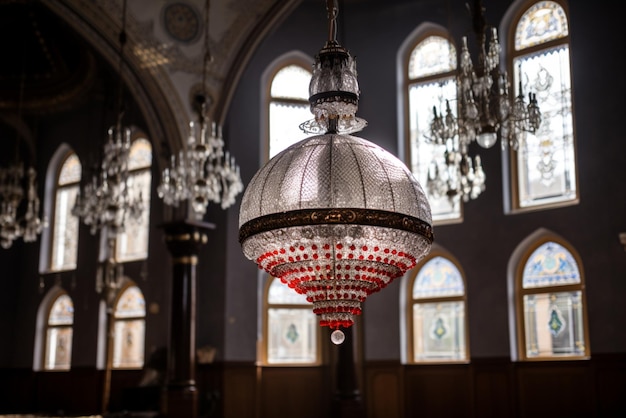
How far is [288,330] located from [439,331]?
240 centimetres

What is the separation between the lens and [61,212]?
51.8ft

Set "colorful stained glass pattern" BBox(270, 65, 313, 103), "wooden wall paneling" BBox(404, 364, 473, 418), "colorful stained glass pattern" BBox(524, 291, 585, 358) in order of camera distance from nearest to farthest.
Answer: "colorful stained glass pattern" BBox(524, 291, 585, 358), "wooden wall paneling" BBox(404, 364, 473, 418), "colorful stained glass pattern" BBox(270, 65, 313, 103)

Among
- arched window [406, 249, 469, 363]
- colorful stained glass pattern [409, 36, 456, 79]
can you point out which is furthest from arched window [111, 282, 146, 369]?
colorful stained glass pattern [409, 36, 456, 79]

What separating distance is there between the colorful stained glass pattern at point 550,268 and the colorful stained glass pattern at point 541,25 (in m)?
2.90

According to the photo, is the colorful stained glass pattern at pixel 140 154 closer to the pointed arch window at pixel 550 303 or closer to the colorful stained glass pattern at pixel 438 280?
the colorful stained glass pattern at pixel 438 280

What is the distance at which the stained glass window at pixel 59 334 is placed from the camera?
48.6 ft

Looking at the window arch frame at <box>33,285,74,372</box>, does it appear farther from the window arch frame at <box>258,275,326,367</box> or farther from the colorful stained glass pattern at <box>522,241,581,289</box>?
the colorful stained glass pattern at <box>522,241,581,289</box>

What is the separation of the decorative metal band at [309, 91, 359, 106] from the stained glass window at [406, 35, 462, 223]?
8375 millimetres

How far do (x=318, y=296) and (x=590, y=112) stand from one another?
8.06 metres

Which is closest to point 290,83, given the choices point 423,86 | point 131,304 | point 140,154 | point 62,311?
point 423,86

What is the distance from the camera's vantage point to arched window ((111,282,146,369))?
13.6 metres

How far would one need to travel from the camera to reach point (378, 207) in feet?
10.5

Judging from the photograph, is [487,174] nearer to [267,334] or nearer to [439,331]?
[439,331]

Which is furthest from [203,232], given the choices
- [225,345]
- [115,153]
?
[115,153]
